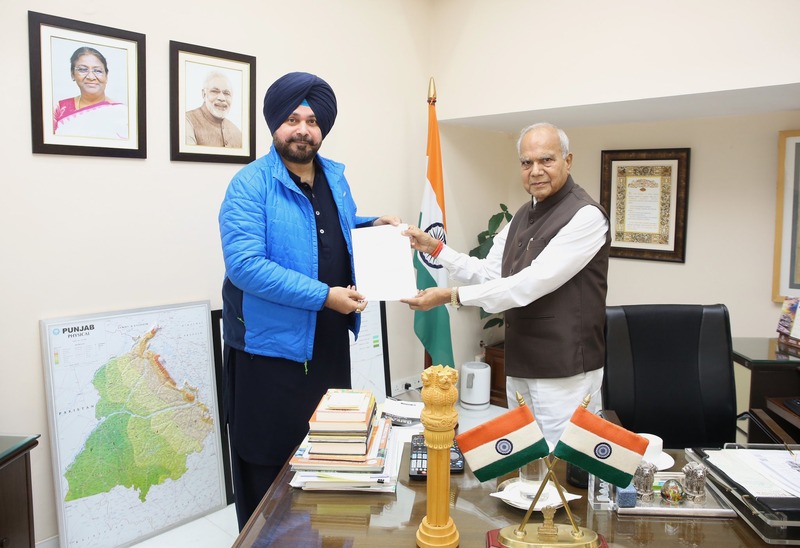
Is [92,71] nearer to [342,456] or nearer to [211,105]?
[211,105]

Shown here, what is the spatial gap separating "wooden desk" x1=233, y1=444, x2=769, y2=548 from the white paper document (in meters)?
0.81

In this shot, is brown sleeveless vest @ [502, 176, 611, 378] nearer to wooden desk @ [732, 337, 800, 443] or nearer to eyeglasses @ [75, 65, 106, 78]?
wooden desk @ [732, 337, 800, 443]

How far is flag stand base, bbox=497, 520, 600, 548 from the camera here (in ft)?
3.31

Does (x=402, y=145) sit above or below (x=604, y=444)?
above

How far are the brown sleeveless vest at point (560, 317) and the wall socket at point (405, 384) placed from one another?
167cm

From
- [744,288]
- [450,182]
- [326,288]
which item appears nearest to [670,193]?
[744,288]

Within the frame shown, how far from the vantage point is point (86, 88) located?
2215 mm

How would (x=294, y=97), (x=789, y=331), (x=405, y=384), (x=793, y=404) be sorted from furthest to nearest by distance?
(x=405, y=384) → (x=789, y=331) → (x=793, y=404) → (x=294, y=97)

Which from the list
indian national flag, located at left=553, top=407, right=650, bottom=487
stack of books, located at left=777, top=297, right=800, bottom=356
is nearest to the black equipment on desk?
stack of books, located at left=777, top=297, right=800, bottom=356

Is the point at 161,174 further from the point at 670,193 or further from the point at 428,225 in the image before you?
the point at 670,193

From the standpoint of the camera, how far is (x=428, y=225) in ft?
11.6

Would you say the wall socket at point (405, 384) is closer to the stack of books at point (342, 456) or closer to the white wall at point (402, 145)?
the white wall at point (402, 145)

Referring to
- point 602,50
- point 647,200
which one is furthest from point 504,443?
point 647,200

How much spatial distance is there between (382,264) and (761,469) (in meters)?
1.22
